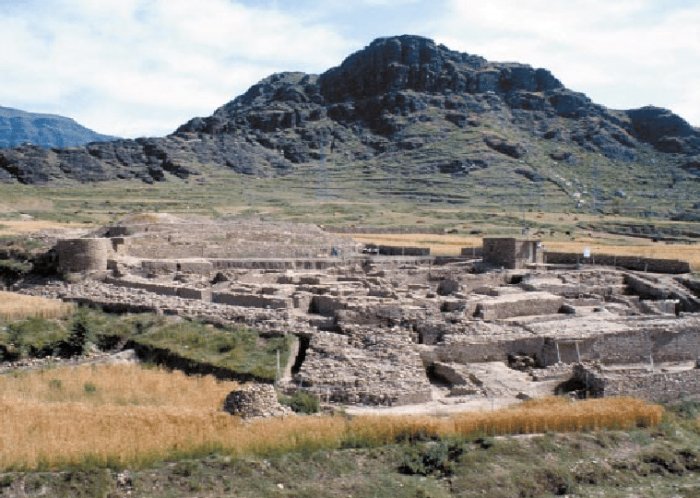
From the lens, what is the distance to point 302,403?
1189 centimetres

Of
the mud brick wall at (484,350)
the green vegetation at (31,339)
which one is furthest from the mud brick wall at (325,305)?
the green vegetation at (31,339)

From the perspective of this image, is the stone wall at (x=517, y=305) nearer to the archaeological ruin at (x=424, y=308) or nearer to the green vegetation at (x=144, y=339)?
the archaeological ruin at (x=424, y=308)

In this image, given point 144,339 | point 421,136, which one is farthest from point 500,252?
point 421,136

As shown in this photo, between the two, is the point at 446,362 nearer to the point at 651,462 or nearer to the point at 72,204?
the point at 651,462

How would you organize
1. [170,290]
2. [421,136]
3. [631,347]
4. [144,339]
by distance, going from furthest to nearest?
[421,136] → [170,290] → [631,347] → [144,339]

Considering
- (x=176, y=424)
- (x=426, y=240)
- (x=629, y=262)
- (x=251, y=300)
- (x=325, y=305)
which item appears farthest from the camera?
(x=426, y=240)

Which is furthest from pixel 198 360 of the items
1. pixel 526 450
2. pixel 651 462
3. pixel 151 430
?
pixel 651 462

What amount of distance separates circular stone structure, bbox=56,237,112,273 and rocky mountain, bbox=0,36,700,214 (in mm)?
69445

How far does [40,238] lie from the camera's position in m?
28.5

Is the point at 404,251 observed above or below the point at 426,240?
above

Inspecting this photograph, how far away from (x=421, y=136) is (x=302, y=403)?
102 metres

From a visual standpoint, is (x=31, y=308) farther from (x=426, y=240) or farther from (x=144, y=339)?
(x=426, y=240)

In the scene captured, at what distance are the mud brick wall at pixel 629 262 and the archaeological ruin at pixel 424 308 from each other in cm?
6

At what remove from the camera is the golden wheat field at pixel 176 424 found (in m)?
9.13
